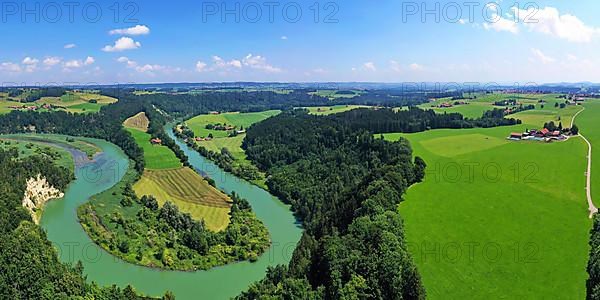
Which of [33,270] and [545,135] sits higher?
[545,135]

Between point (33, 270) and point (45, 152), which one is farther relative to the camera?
point (45, 152)

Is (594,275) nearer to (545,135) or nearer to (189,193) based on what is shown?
(189,193)

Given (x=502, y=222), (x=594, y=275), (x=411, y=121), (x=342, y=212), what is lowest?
(x=342, y=212)

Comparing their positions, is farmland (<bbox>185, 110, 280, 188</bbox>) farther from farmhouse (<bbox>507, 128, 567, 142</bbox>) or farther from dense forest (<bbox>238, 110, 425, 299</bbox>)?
farmhouse (<bbox>507, 128, 567, 142</bbox>)

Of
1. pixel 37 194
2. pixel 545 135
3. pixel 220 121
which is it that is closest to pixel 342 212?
pixel 37 194

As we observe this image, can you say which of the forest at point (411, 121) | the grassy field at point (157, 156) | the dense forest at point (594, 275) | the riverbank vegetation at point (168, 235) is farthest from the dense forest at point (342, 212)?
the grassy field at point (157, 156)
